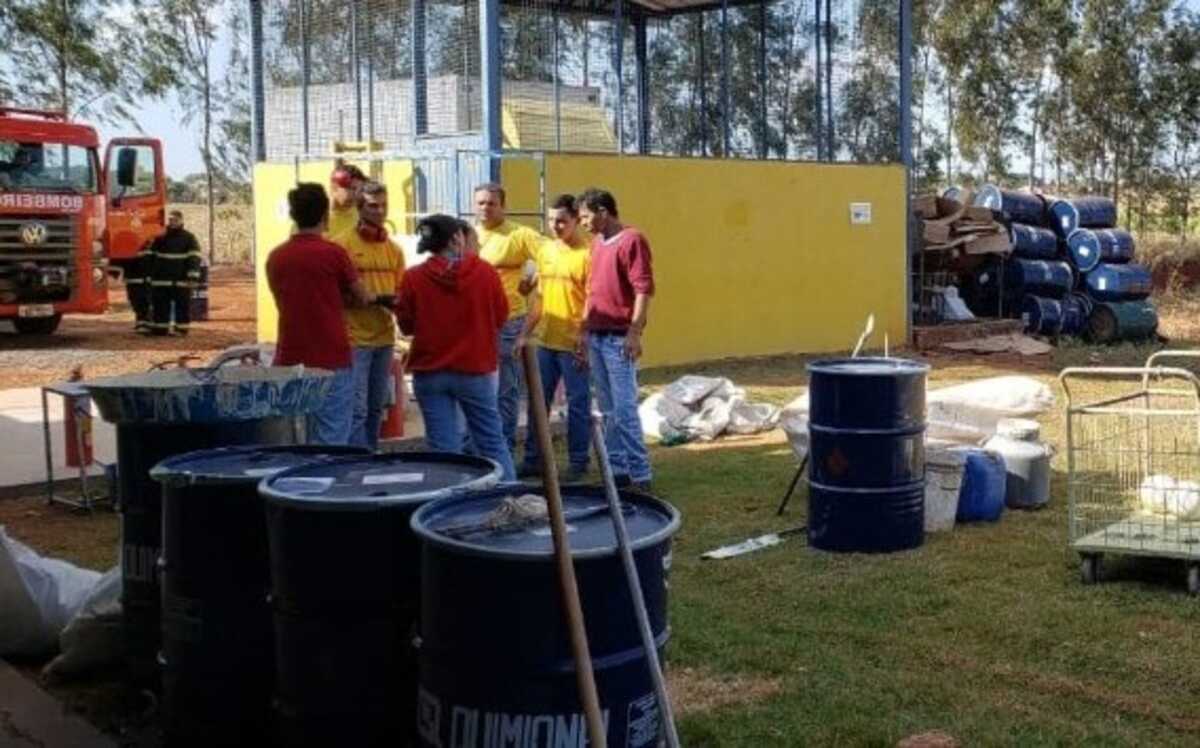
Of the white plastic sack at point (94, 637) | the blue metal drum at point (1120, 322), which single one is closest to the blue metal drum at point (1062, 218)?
the blue metal drum at point (1120, 322)

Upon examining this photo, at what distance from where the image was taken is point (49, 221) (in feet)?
60.4

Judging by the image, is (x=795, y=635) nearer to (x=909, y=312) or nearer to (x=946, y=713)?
(x=946, y=713)

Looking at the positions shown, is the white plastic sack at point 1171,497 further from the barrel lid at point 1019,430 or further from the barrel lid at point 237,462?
the barrel lid at point 237,462

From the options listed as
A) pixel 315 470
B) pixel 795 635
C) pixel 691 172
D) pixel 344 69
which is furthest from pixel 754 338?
pixel 315 470

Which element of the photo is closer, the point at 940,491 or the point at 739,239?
the point at 940,491

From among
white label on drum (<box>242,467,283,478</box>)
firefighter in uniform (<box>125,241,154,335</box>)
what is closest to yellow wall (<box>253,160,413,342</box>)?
firefighter in uniform (<box>125,241,154,335</box>)

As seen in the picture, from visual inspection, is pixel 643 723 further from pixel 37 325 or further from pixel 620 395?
pixel 37 325

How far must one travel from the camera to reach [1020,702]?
470 centimetres

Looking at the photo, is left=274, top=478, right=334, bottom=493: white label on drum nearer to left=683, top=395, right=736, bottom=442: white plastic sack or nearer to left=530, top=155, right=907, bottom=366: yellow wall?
left=683, top=395, right=736, bottom=442: white plastic sack

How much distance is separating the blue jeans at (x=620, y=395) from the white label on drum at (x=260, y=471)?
3.88 metres

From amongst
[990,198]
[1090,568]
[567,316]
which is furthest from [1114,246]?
[1090,568]

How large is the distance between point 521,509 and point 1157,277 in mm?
25785

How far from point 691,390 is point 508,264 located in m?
2.95

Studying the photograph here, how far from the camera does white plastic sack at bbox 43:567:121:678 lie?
5.12 metres
